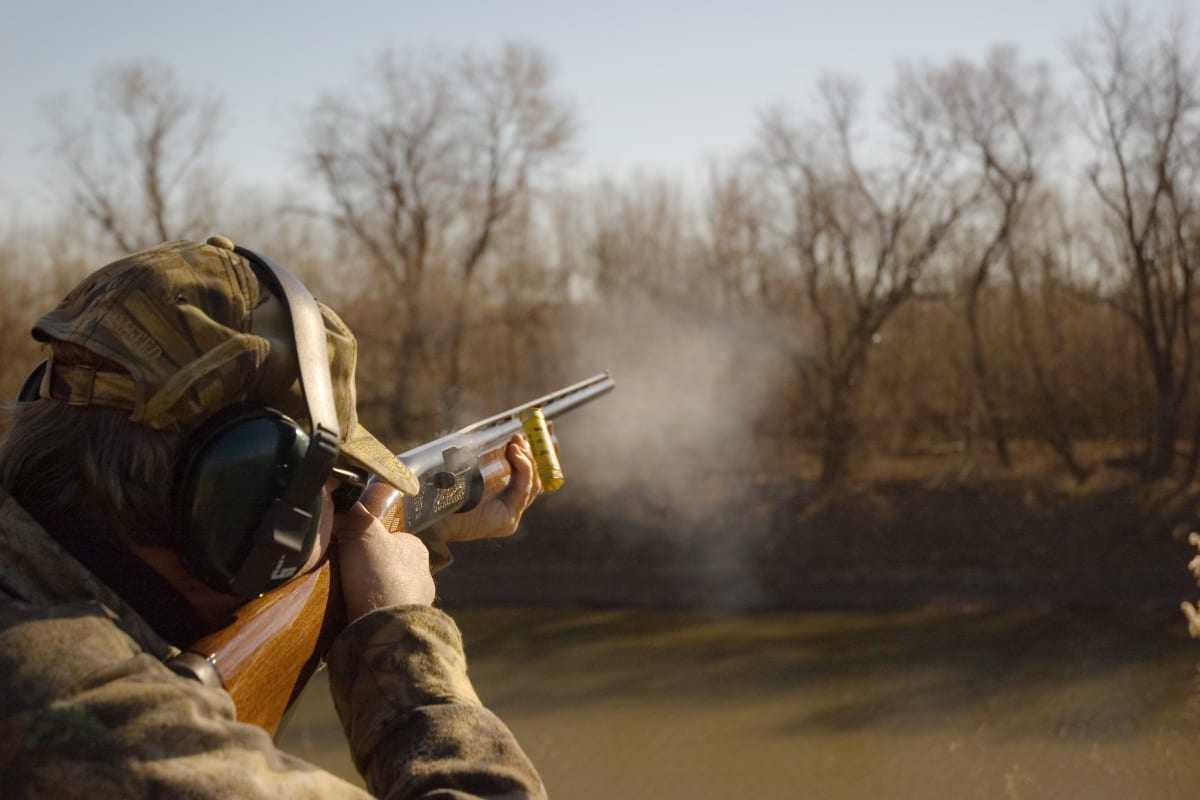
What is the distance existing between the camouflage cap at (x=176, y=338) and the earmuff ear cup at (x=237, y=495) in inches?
1.7

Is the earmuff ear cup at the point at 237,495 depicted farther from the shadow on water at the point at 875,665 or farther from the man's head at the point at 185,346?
the shadow on water at the point at 875,665

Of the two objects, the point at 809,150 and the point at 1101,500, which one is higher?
the point at 809,150

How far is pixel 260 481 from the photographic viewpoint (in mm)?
1368

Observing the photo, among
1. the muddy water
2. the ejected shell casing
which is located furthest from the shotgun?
the muddy water

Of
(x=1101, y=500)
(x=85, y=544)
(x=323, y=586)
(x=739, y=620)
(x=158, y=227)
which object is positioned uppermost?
(x=158, y=227)

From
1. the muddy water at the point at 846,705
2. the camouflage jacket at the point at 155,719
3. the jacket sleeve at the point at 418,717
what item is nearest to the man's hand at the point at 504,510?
the jacket sleeve at the point at 418,717

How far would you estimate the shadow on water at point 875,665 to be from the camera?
8633 millimetres

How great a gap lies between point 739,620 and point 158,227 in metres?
12.0

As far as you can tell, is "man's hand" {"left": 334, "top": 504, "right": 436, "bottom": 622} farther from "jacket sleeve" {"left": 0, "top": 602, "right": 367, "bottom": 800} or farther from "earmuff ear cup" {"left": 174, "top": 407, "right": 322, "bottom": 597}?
"jacket sleeve" {"left": 0, "top": 602, "right": 367, "bottom": 800}

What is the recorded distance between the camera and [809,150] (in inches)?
690

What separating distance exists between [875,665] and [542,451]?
8.34 meters

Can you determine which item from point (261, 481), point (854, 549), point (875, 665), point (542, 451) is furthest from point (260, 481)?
point (854, 549)

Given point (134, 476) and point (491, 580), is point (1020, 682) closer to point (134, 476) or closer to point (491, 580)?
point (491, 580)

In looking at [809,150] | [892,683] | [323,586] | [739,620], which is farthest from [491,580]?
[323,586]
